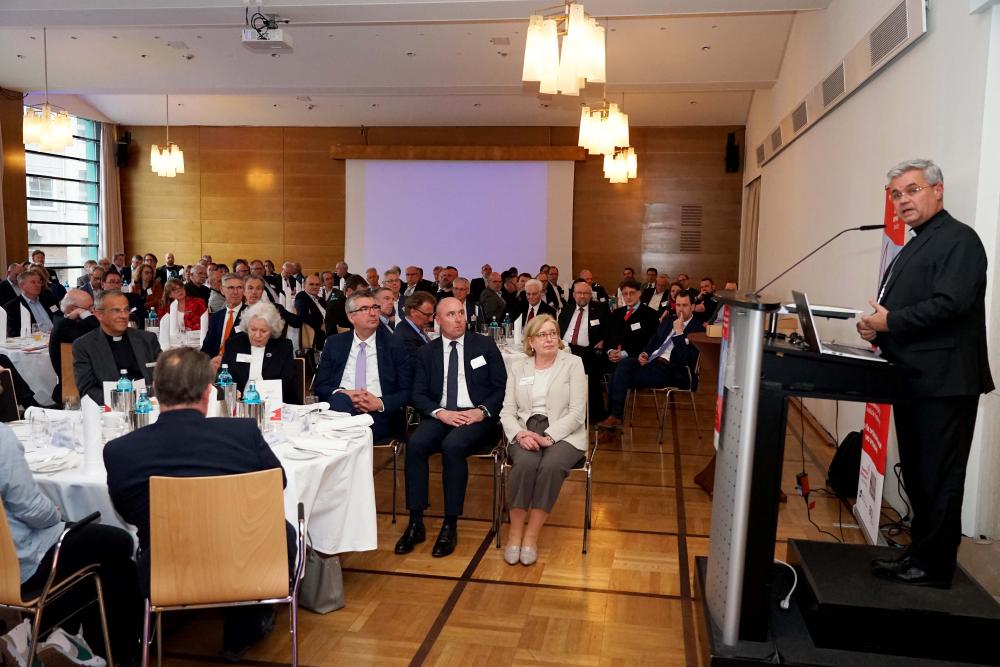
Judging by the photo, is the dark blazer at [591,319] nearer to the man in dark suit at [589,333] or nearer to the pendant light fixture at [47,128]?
the man in dark suit at [589,333]

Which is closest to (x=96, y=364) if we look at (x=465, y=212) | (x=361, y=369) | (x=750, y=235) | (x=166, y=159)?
(x=361, y=369)

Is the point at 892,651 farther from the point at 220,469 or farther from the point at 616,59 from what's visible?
the point at 616,59

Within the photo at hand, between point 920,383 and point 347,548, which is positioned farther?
point 347,548


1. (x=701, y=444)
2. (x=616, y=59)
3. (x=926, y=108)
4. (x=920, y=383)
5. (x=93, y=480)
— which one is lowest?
(x=701, y=444)

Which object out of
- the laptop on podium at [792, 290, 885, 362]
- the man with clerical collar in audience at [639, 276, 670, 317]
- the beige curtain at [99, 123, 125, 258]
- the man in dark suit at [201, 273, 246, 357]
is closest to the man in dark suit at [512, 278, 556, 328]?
the man in dark suit at [201, 273, 246, 357]

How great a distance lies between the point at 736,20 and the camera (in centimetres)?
938

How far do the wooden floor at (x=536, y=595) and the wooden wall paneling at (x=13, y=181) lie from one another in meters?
10.6

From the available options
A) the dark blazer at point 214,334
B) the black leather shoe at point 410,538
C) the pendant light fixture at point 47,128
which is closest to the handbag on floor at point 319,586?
the black leather shoe at point 410,538

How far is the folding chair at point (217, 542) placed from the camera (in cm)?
242

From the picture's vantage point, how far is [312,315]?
8453 millimetres

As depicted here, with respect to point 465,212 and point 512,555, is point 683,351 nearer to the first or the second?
point 512,555

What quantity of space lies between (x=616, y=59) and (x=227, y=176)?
942 cm

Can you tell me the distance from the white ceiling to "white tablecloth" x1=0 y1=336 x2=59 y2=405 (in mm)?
3650

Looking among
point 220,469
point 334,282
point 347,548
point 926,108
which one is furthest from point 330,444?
point 334,282
